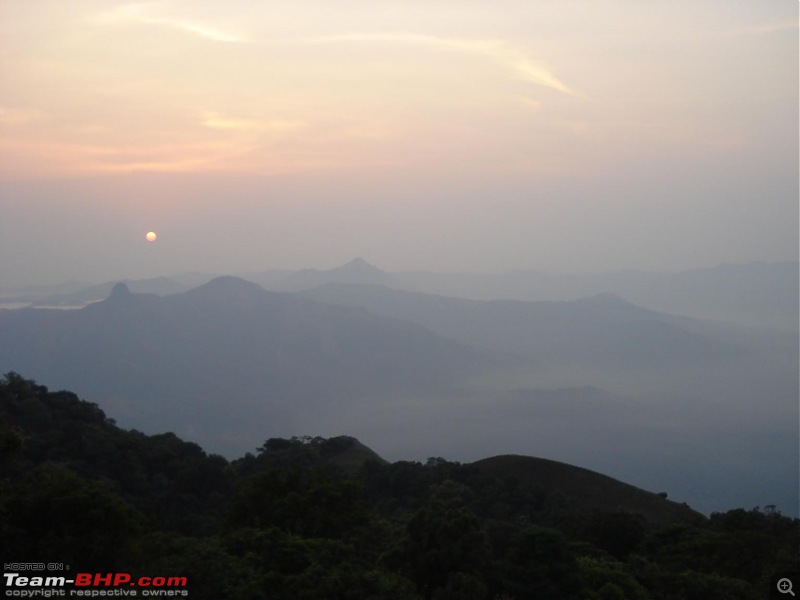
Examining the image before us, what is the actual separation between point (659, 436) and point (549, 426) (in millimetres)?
27444

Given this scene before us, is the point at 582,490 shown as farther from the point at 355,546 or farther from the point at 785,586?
the point at 355,546

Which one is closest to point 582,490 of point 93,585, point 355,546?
point 355,546

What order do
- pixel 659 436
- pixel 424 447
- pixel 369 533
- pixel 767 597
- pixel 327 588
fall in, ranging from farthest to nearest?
1. pixel 659 436
2. pixel 424 447
3. pixel 369 533
4. pixel 767 597
5. pixel 327 588

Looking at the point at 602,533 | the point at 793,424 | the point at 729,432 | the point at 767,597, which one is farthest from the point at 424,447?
the point at 767,597

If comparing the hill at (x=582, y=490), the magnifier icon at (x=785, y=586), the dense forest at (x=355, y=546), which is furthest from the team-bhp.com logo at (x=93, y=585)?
the hill at (x=582, y=490)

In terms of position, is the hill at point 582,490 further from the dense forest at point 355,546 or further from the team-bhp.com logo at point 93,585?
the team-bhp.com logo at point 93,585

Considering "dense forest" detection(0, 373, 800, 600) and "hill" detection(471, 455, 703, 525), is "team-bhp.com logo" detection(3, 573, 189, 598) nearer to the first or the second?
"dense forest" detection(0, 373, 800, 600)

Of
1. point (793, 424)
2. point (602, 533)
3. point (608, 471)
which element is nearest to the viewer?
point (602, 533)

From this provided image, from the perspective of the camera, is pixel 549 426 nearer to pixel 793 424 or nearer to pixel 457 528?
pixel 793 424

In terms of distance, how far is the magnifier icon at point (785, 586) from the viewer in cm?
1976

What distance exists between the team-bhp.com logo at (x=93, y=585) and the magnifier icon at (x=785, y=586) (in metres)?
14.2

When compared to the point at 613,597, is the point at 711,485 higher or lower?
lower

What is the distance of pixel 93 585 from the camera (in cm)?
1541

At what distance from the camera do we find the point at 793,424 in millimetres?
193875
